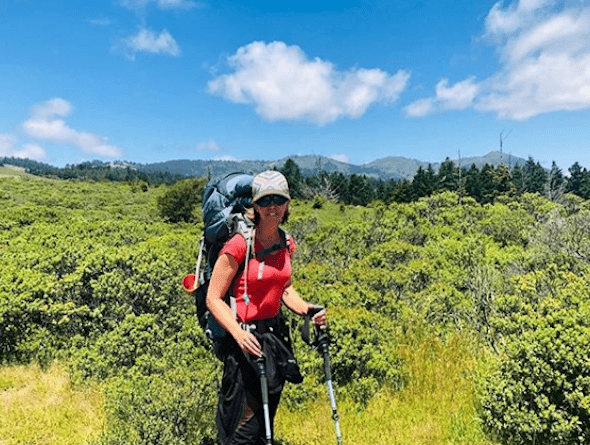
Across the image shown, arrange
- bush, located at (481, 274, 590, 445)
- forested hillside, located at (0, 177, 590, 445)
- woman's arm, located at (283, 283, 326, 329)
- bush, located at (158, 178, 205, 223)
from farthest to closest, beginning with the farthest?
bush, located at (158, 178, 205, 223)
forested hillside, located at (0, 177, 590, 445)
bush, located at (481, 274, 590, 445)
woman's arm, located at (283, 283, 326, 329)

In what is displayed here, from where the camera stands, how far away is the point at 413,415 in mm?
4309

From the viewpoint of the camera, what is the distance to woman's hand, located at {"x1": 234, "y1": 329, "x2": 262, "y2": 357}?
2.31 meters

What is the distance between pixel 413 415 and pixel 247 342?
2798mm

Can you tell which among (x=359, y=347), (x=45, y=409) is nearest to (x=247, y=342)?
(x=359, y=347)

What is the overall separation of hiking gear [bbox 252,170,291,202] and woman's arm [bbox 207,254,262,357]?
0.40 meters

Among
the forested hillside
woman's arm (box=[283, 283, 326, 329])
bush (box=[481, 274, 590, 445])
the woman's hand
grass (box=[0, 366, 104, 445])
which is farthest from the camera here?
grass (box=[0, 366, 104, 445])

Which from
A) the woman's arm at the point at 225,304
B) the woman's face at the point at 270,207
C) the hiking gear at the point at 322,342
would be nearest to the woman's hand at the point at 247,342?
the woman's arm at the point at 225,304

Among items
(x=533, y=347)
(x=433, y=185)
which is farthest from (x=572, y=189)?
Answer: (x=533, y=347)

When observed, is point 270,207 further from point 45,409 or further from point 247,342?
point 45,409

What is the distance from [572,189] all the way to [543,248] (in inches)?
3181

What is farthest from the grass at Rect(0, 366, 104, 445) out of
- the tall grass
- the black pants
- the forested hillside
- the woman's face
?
the woman's face

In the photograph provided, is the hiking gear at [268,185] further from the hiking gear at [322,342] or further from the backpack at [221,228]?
the hiking gear at [322,342]

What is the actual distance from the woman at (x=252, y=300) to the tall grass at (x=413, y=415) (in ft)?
5.46

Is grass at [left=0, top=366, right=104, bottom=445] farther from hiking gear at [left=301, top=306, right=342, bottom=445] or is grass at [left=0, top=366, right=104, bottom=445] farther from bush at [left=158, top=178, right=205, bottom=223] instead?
bush at [left=158, top=178, right=205, bottom=223]
